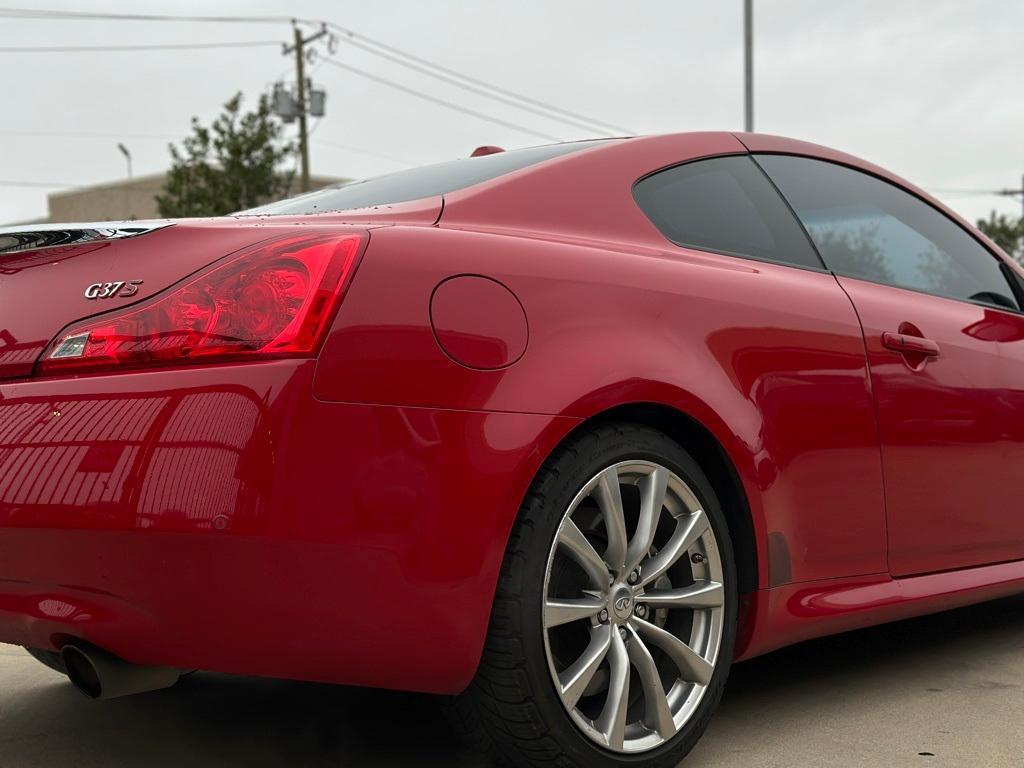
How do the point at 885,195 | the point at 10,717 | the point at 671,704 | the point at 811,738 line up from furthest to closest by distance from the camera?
the point at 885,195 → the point at 10,717 → the point at 811,738 → the point at 671,704

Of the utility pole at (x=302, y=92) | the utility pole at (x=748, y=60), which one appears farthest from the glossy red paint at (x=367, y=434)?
the utility pole at (x=302, y=92)

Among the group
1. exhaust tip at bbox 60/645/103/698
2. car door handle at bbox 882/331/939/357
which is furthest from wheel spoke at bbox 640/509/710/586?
exhaust tip at bbox 60/645/103/698

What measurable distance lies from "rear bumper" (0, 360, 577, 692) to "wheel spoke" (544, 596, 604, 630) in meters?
0.16

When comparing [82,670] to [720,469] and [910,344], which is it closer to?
[720,469]

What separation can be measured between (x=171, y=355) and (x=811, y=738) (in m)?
1.73

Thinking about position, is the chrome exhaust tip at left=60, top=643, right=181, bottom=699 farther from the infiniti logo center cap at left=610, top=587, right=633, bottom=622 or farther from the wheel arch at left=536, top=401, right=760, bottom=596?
the wheel arch at left=536, top=401, right=760, bottom=596

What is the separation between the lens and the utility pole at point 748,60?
18969 millimetres

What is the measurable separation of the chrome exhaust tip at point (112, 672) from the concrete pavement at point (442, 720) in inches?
17.4

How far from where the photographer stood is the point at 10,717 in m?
3.17

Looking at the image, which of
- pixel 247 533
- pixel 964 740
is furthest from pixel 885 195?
pixel 247 533

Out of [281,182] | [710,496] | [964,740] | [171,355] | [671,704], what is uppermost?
[281,182]

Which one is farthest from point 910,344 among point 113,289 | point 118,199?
point 118,199

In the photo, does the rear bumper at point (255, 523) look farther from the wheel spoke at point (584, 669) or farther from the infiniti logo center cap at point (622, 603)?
the infiniti logo center cap at point (622, 603)

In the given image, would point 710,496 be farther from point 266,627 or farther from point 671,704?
point 266,627
